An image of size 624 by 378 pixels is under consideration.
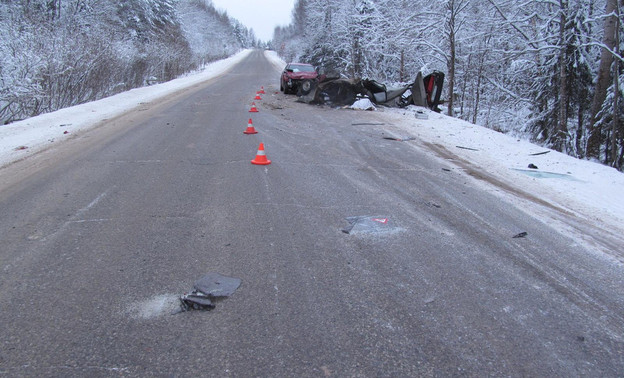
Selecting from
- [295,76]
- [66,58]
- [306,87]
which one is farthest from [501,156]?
[66,58]

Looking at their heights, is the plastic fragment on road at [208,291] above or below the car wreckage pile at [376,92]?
below

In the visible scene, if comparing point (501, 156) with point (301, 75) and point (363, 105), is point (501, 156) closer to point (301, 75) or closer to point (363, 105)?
point (363, 105)

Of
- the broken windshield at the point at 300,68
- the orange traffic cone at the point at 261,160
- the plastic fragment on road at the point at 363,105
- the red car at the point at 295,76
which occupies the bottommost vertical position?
the orange traffic cone at the point at 261,160

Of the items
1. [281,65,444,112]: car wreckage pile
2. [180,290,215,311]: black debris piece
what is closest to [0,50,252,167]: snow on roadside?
[180,290,215,311]: black debris piece

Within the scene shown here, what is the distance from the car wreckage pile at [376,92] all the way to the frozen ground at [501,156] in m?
3.10

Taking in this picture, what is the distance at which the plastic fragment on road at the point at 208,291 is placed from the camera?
2732mm

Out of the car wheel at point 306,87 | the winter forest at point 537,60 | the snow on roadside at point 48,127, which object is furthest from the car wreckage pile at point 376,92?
the snow on roadside at point 48,127

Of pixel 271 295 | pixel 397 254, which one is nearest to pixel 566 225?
pixel 397 254

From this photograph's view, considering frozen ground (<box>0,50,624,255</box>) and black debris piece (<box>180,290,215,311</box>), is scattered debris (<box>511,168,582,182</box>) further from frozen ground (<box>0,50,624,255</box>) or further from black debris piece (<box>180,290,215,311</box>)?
black debris piece (<box>180,290,215,311</box>)

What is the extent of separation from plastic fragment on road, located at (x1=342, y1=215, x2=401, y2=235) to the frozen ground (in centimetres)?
273

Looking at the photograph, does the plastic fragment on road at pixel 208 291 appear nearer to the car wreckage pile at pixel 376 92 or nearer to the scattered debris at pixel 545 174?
the scattered debris at pixel 545 174

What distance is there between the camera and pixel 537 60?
1398cm

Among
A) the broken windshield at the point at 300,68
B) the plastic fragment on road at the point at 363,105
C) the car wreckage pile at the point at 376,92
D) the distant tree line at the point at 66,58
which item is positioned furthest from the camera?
the broken windshield at the point at 300,68

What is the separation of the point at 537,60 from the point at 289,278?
1470 centimetres
